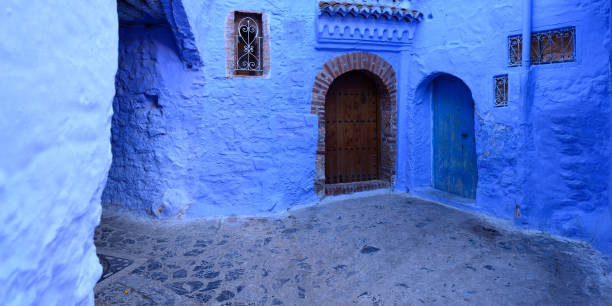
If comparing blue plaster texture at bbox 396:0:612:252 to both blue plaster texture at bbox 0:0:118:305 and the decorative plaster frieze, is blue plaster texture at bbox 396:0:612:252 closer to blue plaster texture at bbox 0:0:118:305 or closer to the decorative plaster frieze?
the decorative plaster frieze

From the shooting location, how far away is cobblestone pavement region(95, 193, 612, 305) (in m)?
2.99

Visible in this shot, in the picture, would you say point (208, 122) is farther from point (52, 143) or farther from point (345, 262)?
point (52, 143)

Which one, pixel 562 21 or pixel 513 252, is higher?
pixel 562 21

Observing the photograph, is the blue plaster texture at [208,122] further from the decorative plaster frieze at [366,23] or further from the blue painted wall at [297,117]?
the decorative plaster frieze at [366,23]

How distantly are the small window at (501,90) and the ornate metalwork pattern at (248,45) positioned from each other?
310 cm

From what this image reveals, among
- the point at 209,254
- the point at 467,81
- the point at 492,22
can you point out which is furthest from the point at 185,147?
the point at 492,22

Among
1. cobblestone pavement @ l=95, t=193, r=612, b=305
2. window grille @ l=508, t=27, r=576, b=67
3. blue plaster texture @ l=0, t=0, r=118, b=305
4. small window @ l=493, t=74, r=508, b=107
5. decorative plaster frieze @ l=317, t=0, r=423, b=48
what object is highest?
decorative plaster frieze @ l=317, t=0, r=423, b=48

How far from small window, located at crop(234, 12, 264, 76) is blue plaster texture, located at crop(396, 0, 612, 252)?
2607 mm

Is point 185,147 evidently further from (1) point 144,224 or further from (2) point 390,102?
(2) point 390,102

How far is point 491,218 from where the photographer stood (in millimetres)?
4793

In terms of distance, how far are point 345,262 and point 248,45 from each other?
126 inches

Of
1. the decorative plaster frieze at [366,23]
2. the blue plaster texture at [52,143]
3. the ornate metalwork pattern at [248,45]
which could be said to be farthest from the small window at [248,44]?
the blue plaster texture at [52,143]

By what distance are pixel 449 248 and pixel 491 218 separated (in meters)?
1.25

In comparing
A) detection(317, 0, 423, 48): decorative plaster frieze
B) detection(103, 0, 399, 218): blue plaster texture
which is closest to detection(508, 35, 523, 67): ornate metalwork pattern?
detection(317, 0, 423, 48): decorative plaster frieze
